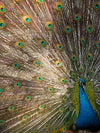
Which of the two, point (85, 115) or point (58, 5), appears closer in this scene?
point (58, 5)

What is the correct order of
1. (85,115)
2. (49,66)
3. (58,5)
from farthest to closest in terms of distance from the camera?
(85,115) < (49,66) < (58,5)

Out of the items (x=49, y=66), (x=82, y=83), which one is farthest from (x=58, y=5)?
(x=82, y=83)

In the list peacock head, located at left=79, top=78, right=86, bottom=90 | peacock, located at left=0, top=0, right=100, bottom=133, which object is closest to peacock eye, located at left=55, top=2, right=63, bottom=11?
peacock, located at left=0, top=0, right=100, bottom=133

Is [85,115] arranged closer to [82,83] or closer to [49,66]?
[82,83]

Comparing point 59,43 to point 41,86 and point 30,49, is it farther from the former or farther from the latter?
point 41,86

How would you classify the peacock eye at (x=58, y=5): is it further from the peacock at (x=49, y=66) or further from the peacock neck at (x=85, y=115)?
the peacock neck at (x=85, y=115)

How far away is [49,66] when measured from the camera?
1.89m

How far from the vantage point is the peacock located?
5.63 ft

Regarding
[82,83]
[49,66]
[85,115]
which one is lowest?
[85,115]

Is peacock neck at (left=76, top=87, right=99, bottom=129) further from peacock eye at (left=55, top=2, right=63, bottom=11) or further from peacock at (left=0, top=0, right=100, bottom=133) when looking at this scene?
peacock eye at (left=55, top=2, right=63, bottom=11)

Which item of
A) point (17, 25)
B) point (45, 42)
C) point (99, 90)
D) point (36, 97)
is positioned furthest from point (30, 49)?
point (99, 90)

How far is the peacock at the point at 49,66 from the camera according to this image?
171 centimetres

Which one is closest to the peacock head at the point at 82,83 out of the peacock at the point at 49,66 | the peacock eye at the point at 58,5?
the peacock at the point at 49,66

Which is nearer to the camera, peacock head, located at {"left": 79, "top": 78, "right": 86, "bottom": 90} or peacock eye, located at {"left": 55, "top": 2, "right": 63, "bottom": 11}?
peacock eye, located at {"left": 55, "top": 2, "right": 63, "bottom": 11}
